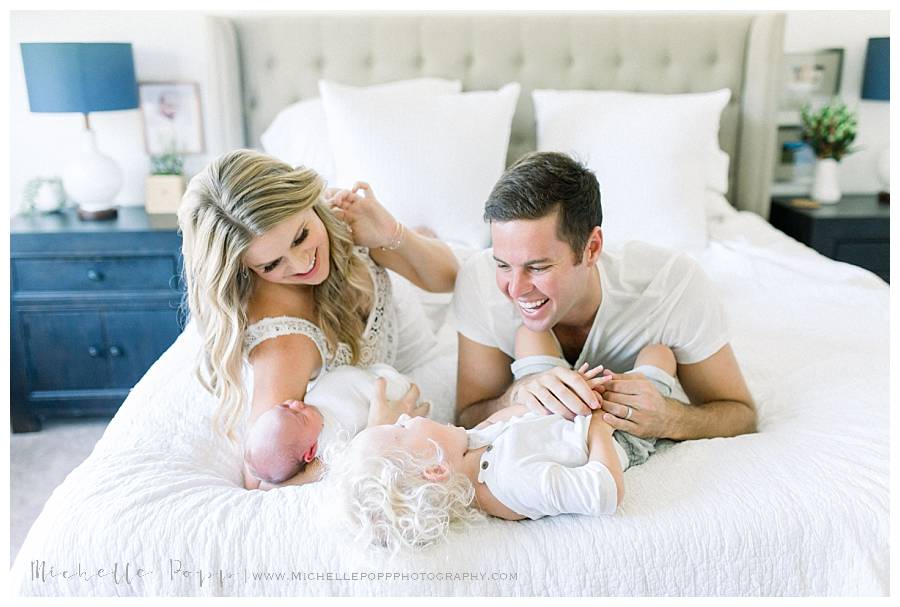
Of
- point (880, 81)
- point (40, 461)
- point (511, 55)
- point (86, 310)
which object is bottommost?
point (40, 461)

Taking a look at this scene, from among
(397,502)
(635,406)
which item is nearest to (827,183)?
(635,406)

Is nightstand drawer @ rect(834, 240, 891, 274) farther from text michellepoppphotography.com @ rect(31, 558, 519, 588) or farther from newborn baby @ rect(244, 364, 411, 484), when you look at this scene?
text michellepoppphotography.com @ rect(31, 558, 519, 588)

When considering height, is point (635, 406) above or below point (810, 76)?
below

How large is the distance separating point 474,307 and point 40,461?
1.75 metres

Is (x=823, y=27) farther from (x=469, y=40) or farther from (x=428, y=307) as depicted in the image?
(x=428, y=307)

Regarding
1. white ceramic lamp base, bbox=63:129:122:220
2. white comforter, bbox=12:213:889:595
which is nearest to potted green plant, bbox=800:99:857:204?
white comforter, bbox=12:213:889:595

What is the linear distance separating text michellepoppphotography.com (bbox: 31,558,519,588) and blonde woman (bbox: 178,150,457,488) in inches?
10.6

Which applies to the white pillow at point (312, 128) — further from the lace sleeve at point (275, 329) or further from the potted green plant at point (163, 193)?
the lace sleeve at point (275, 329)

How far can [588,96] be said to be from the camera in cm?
284

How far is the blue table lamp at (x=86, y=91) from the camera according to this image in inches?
105

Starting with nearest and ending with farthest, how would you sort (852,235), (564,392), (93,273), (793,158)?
1. (564,392)
2. (93,273)
3. (852,235)
4. (793,158)

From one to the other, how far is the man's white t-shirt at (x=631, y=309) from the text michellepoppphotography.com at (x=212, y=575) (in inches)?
23.0

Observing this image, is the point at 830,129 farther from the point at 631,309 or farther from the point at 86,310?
the point at 86,310

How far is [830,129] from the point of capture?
3148 millimetres
